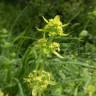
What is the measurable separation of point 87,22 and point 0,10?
101 centimetres

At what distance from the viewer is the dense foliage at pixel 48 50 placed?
11.3 feet

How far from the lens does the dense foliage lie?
3.45 metres

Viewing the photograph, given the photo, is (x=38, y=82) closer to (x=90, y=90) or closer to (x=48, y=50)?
(x=48, y=50)

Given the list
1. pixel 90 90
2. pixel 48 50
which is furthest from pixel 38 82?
pixel 90 90

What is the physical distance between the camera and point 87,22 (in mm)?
4996

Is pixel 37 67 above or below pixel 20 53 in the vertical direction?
below

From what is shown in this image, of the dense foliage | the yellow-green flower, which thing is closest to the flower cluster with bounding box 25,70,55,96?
the dense foliage

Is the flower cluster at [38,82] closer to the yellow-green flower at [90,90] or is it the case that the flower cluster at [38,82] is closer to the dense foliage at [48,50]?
the dense foliage at [48,50]

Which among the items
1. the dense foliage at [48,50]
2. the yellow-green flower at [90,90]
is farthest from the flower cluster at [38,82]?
the yellow-green flower at [90,90]

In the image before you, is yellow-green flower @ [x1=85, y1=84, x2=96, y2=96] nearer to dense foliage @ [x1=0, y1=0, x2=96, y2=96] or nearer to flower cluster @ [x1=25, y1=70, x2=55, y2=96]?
dense foliage @ [x1=0, y1=0, x2=96, y2=96]

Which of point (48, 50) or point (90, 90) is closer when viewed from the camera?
point (48, 50)

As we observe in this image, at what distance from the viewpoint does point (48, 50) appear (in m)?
3.37

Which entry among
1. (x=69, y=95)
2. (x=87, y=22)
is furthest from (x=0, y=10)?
(x=69, y=95)

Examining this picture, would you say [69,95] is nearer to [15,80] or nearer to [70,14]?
[15,80]
